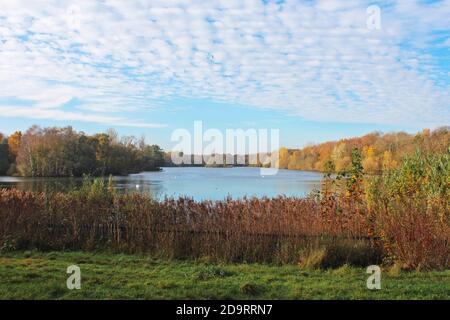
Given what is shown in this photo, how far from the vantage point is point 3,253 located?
29.5 ft

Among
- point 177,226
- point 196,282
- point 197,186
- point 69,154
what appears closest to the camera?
point 196,282

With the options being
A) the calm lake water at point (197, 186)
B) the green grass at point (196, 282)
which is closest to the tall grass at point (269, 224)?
the green grass at point (196, 282)

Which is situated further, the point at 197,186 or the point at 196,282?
the point at 197,186

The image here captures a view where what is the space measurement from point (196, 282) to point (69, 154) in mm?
56741

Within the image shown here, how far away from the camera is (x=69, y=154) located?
5903 cm

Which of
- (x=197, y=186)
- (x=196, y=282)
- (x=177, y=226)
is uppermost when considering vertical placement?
(x=177, y=226)

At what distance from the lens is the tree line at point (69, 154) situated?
187 feet

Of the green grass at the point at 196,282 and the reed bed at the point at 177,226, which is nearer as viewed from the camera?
the green grass at the point at 196,282

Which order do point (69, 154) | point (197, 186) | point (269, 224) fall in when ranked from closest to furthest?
point (269, 224)
point (197, 186)
point (69, 154)

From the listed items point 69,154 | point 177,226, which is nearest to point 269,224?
point 177,226

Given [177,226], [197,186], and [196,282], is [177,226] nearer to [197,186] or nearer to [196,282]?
[196,282]

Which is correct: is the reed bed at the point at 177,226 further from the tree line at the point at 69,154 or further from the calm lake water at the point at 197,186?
the tree line at the point at 69,154

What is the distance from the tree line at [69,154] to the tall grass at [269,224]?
45917 mm
